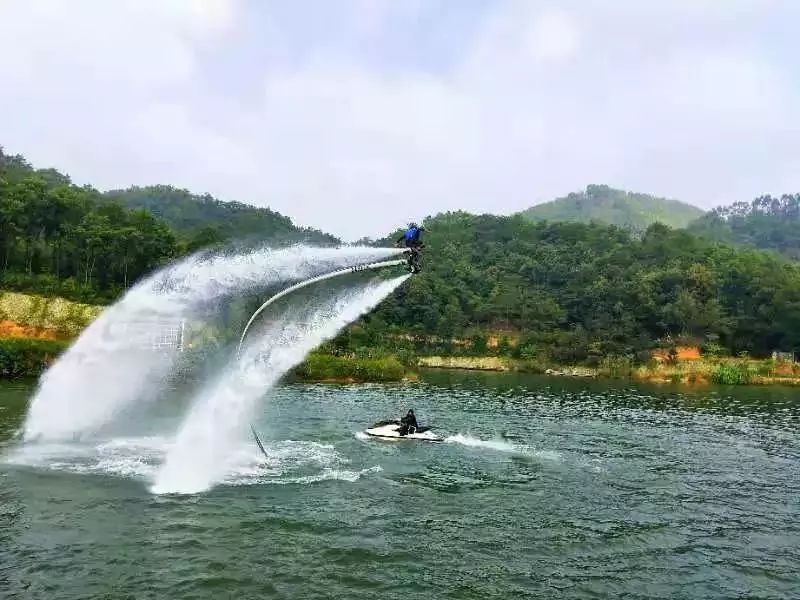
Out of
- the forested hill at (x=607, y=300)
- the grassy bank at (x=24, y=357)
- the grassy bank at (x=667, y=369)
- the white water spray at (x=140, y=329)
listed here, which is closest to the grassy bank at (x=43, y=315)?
the grassy bank at (x=24, y=357)

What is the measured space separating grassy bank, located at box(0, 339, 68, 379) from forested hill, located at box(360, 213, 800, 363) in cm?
5341

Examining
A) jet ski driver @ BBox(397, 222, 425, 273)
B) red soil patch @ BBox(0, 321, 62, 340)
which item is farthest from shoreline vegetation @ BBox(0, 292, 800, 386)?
jet ski driver @ BBox(397, 222, 425, 273)

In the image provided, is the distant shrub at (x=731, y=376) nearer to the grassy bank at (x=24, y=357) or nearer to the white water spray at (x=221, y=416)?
the white water spray at (x=221, y=416)

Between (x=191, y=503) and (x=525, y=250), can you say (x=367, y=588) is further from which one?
(x=525, y=250)

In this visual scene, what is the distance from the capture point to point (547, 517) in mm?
27922

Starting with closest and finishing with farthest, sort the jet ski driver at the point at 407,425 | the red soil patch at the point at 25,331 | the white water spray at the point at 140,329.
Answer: the white water spray at the point at 140,329 < the jet ski driver at the point at 407,425 < the red soil patch at the point at 25,331

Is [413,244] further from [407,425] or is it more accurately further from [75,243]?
[75,243]

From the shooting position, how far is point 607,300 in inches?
5394

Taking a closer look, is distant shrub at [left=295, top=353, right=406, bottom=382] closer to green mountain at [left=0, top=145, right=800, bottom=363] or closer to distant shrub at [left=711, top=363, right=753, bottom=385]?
green mountain at [left=0, top=145, right=800, bottom=363]

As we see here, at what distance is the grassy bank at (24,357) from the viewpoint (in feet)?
214

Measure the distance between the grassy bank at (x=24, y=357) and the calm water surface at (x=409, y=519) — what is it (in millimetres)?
19952

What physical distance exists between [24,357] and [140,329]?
3866cm

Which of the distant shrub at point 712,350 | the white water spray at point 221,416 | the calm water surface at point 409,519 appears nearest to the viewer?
the calm water surface at point 409,519

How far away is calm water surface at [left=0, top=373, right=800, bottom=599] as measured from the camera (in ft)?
69.1
